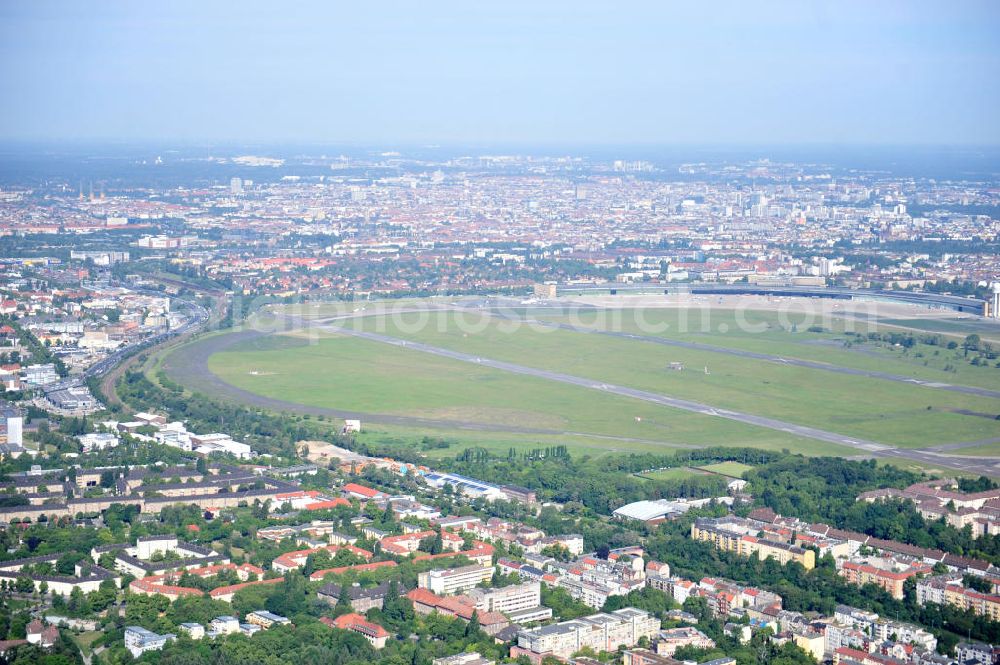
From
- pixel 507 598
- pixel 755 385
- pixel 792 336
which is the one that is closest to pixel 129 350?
pixel 755 385

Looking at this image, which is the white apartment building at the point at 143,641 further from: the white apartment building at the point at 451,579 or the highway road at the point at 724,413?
the highway road at the point at 724,413

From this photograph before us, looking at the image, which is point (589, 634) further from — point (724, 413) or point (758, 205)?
point (758, 205)

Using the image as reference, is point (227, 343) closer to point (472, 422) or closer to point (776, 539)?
point (472, 422)

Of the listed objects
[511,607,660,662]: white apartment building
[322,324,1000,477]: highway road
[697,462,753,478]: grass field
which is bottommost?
[322,324,1000,477]: highway road

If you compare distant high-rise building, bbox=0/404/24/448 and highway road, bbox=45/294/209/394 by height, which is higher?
distant high-rise building, bbox=0/404/24/448

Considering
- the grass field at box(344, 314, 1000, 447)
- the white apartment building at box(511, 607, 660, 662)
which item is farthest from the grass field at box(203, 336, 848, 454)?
the white apartment building at box(511, 607, 660, 662)

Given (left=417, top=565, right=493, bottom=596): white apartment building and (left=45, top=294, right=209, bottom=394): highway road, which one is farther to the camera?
(left=45, top=294, right=209, bottom=394): highway road

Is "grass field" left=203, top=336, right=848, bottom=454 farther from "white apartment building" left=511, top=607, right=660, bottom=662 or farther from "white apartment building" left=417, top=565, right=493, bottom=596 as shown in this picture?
"white apartment building" left=511, top=607, right=660, bottom=662
